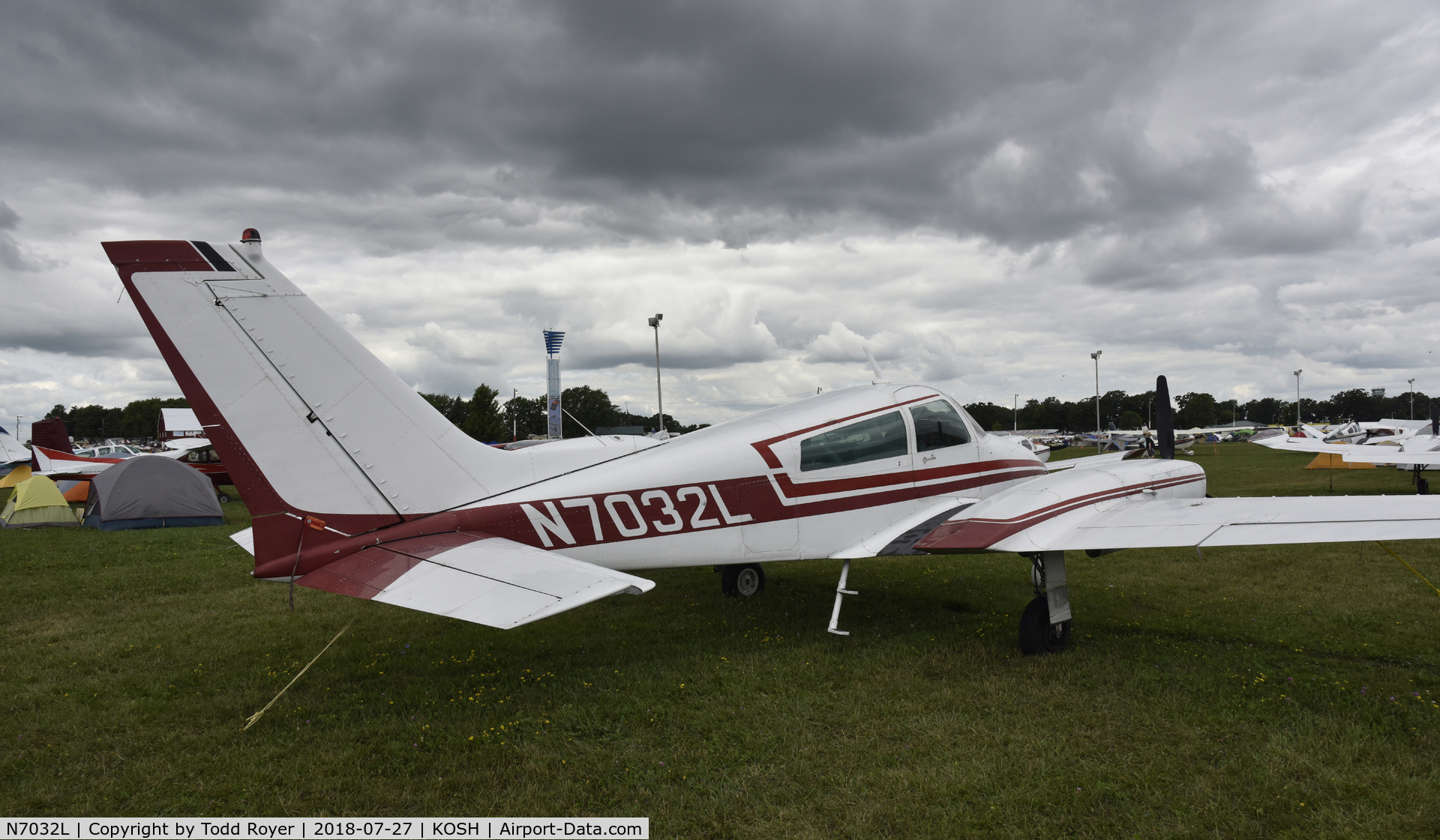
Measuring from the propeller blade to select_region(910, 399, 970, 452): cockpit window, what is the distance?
4.06 metres

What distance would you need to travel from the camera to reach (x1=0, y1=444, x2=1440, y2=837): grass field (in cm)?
386

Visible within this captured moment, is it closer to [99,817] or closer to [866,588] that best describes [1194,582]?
[866,588]

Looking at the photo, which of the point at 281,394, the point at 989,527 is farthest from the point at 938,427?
the point at 281,394

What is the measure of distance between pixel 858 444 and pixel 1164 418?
5.85 metres

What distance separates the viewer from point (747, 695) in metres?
5.37

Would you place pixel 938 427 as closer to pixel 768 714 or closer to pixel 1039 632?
pixel 1039 632

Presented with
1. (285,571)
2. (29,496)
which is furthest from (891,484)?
(29,496)

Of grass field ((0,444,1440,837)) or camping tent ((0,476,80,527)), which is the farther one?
camping tent ((0,476,80,527))

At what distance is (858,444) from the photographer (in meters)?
6.79

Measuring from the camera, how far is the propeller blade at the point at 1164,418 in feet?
31.8

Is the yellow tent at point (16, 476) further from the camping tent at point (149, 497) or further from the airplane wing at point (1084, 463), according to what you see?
the airplane wing at point (1084, 463)

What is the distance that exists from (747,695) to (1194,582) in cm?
722

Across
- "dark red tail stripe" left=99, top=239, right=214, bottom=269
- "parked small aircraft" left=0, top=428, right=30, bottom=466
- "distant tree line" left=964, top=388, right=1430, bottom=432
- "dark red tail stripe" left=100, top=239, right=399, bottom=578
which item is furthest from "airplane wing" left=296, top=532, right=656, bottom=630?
"distant tree line" left=964, top=388, right=1430, bottom=432

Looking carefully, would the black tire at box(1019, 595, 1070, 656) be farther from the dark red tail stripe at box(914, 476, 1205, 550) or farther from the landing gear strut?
the dark red tail stripe at box(914, 476, 1205, 550)
